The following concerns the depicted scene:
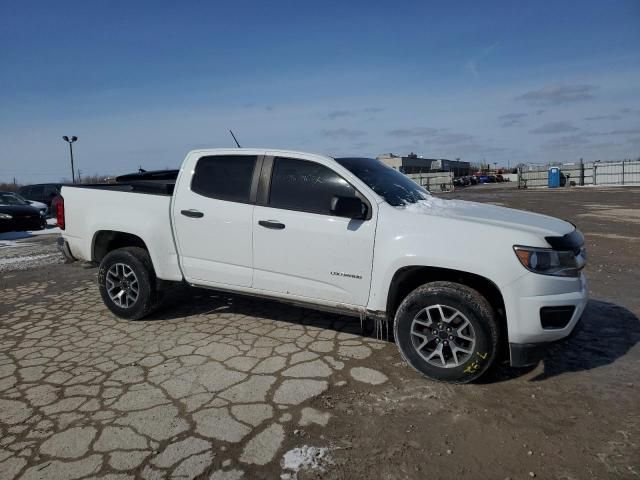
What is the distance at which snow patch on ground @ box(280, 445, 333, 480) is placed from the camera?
252cm

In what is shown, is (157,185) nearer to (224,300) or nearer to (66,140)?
(224,300)

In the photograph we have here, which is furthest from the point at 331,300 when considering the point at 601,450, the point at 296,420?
the point at 601,450

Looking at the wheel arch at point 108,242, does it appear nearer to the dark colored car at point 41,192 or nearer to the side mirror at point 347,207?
the side mirror at point 347,207

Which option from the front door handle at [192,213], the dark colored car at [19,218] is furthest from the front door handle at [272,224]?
the dark colored car at [19,218]

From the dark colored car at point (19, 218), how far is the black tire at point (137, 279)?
10.6 m

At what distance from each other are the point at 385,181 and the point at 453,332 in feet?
5.19

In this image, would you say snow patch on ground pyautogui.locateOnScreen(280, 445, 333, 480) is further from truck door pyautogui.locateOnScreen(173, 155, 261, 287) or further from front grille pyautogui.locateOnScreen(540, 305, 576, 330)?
truck door pyautogui.locateOnScreen(173, 155, 261, 287)

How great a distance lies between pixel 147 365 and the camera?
12.7 ft

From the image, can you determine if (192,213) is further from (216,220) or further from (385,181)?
(385,181)

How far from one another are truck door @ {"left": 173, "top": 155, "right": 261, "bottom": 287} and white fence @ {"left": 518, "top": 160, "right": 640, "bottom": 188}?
42936 mm

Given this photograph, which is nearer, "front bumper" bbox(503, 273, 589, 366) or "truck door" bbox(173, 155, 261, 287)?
"front bumper" bbox(503, 273, 589, 366)

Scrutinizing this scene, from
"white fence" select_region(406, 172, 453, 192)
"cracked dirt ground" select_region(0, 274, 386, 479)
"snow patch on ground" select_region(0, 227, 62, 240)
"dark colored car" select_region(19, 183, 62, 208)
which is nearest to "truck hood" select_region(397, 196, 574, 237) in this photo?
"cracked dirt ground" select_region(0, 274, 386, 479)

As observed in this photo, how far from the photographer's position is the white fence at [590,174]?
37875mm

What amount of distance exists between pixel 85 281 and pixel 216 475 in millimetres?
5729
